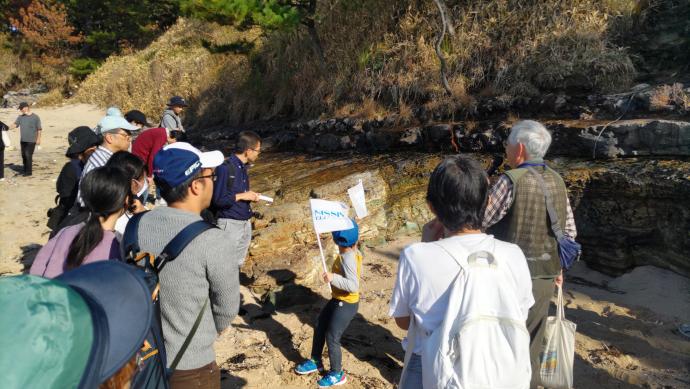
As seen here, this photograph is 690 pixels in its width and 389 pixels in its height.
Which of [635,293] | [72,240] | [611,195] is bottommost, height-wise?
[635,293]

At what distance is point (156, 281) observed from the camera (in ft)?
6.18

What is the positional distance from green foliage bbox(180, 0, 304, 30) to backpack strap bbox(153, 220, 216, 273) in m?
9.40

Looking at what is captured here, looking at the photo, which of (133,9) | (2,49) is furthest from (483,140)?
(2,49)

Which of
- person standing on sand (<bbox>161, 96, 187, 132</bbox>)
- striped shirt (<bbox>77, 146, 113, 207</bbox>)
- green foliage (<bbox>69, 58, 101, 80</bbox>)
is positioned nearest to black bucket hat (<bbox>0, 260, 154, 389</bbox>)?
striped shirt (<bbox>77, 146, 113, 207</bbox>)

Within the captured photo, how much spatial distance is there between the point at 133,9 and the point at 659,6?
2699 cm

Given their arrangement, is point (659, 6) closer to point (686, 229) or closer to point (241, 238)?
point (686, 229)

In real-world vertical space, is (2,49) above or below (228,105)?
above

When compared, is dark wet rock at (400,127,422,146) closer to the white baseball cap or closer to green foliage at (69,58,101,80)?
the white baseball cap

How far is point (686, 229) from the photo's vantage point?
497cm

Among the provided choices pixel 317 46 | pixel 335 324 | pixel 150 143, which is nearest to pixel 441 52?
pixel 317 46

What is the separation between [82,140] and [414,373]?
12.6ft

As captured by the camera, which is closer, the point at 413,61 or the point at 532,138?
the point at 532,138

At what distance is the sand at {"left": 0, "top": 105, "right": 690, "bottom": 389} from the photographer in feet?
11.9

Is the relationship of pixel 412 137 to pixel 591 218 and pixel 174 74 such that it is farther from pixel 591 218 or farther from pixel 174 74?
pixel 174 74
